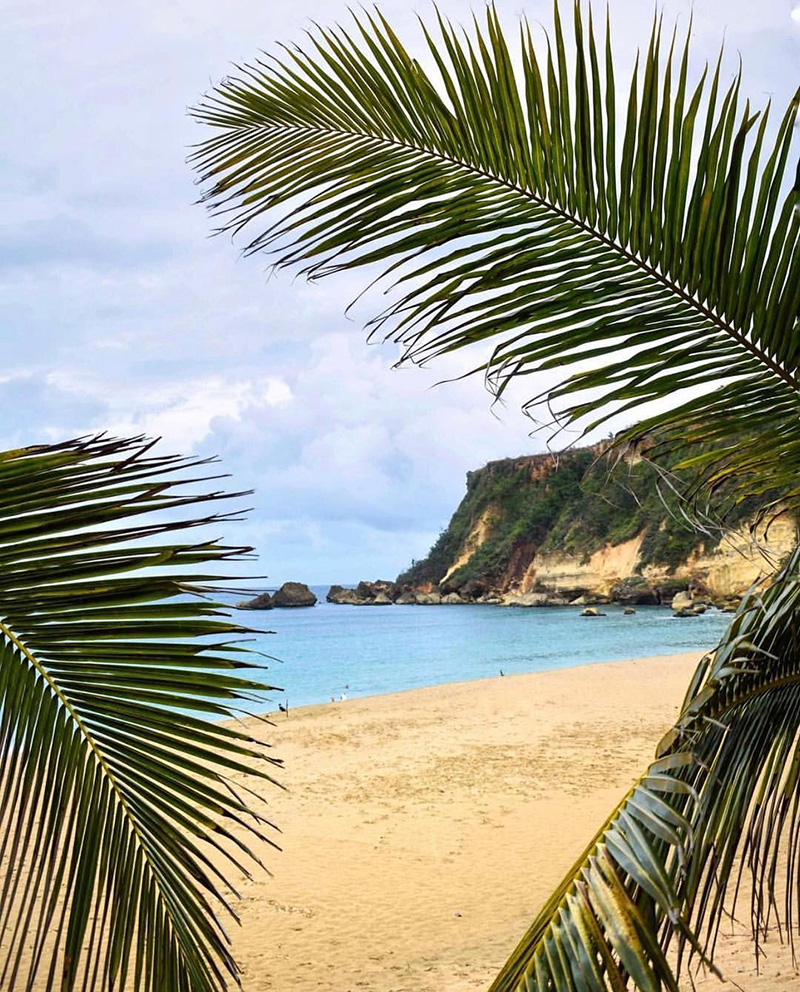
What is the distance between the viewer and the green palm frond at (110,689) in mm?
1154

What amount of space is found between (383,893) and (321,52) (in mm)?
6775

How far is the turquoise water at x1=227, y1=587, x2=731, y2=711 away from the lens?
31938 mm

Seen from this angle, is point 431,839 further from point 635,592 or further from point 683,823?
point 635,592

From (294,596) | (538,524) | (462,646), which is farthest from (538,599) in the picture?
(294,596)

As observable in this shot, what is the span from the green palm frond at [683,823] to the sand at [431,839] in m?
3.13

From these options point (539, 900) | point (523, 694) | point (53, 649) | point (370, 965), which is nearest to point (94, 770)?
point (53, 649)

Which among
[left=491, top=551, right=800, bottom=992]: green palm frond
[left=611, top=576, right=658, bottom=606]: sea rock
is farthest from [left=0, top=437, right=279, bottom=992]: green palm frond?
[left=611, top=576, right=658, bottom=606]: sea rock

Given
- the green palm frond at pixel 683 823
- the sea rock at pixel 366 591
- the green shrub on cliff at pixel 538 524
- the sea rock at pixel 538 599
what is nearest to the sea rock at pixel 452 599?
the green shrub on cliff at pixel 538 524

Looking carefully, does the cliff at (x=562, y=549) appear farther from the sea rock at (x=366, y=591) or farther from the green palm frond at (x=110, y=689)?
the green palm frond at (x=110, y=689)

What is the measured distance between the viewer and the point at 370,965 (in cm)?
568

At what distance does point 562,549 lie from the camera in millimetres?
58594

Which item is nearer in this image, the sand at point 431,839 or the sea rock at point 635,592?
the sand at point 431,839

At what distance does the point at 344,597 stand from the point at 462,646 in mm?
53380

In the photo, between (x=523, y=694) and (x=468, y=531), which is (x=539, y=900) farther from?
(x=468, y=531)
